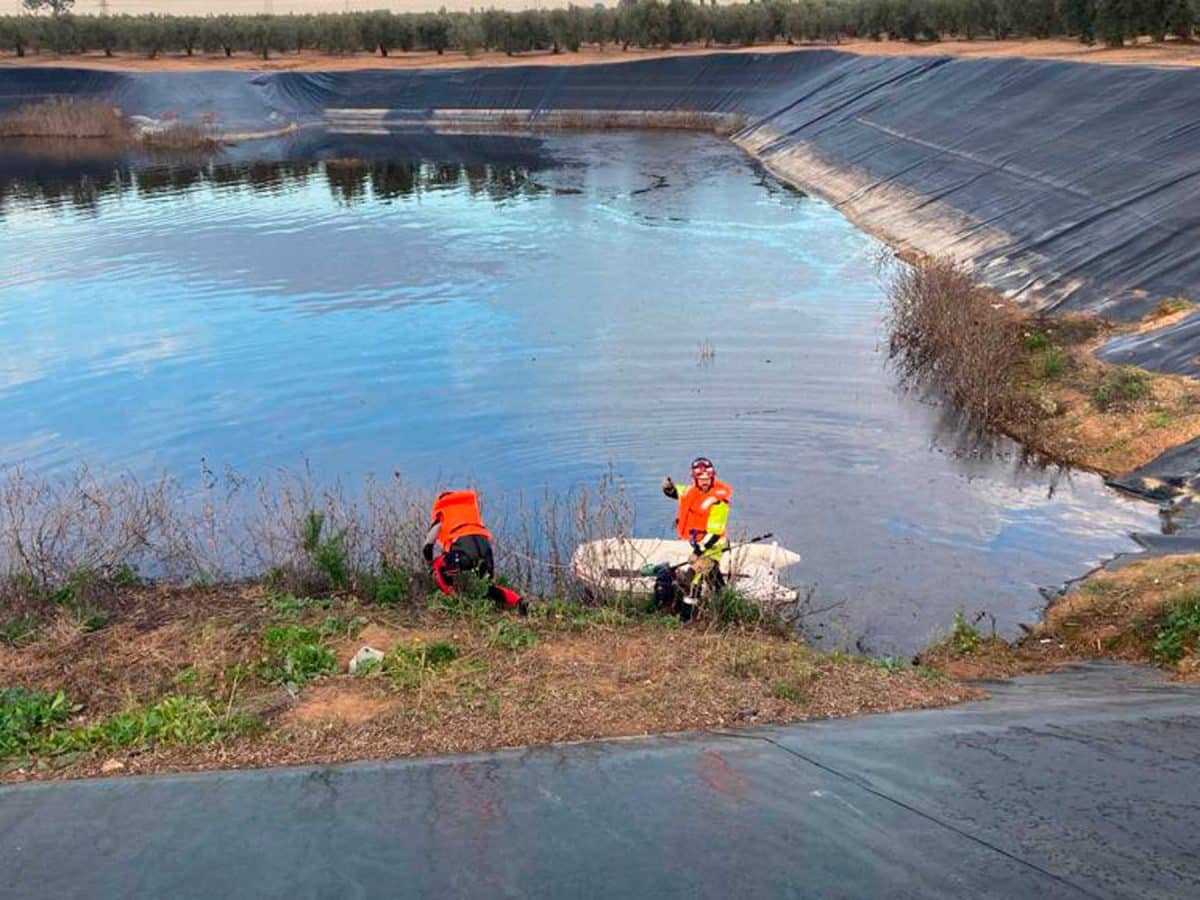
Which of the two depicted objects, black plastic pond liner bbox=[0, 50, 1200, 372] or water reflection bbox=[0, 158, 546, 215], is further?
water reflection bbox=[0, 158, 546, 215]

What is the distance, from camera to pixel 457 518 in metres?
11.6

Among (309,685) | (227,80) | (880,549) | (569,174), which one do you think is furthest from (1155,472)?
(227,80)

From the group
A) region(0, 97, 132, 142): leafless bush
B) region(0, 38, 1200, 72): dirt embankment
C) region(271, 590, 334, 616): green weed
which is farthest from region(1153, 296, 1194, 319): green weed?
region(0, 97, 132, 142): leafless bush

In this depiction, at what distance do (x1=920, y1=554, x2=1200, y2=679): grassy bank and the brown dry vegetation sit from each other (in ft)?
4.99

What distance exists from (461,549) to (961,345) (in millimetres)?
11474

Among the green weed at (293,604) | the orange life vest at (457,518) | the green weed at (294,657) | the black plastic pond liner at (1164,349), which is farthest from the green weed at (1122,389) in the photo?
the green weed at (294,657)

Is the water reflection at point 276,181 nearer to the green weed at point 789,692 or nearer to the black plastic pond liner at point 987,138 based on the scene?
the black plastic pond liner at point 987,138

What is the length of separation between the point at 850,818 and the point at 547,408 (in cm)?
1300

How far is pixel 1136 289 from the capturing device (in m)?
21.0

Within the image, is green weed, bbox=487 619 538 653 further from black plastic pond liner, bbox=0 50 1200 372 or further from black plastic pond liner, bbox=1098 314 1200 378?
black plastic pond liner, bbox=0 50 1200 372

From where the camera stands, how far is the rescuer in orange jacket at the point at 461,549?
11391 mm

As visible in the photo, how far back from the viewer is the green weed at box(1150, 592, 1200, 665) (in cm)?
1040

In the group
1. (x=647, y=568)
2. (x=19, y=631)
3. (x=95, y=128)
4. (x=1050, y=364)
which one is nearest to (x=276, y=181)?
(x=95, y=128)

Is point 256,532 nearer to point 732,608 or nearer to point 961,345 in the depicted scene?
point 732,608
